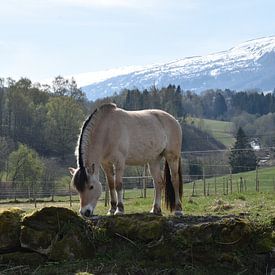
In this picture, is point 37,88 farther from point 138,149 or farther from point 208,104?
point 208,104

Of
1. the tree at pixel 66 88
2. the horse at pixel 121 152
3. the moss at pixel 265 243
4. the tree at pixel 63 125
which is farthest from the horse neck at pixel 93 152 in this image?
the tree at pixel 66 88

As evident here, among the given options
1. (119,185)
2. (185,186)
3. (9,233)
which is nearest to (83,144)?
(119,185)

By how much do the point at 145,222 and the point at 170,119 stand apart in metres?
4.12

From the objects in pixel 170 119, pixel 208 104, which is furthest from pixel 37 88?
pixel 208 104

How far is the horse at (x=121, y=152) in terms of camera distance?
9594mm

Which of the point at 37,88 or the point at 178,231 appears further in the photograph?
the point at 37,88

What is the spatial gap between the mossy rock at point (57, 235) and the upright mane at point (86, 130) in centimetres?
168

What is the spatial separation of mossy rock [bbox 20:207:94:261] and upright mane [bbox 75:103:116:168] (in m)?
1.68

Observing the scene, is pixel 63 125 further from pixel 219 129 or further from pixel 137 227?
pixel 219 129

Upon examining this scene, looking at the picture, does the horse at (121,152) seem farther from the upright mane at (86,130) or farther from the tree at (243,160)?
the tree at (243,160)

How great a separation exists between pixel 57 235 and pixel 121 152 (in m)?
2.93

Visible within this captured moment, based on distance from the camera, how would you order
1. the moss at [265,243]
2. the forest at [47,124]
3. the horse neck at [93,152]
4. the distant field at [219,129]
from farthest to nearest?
1. the distant field at [219,129]
2. the forest at [47,124]
3. the horse neck at [93,152]
4. the moss at [265,243]

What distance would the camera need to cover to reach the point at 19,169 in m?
53.2

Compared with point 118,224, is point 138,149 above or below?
above
